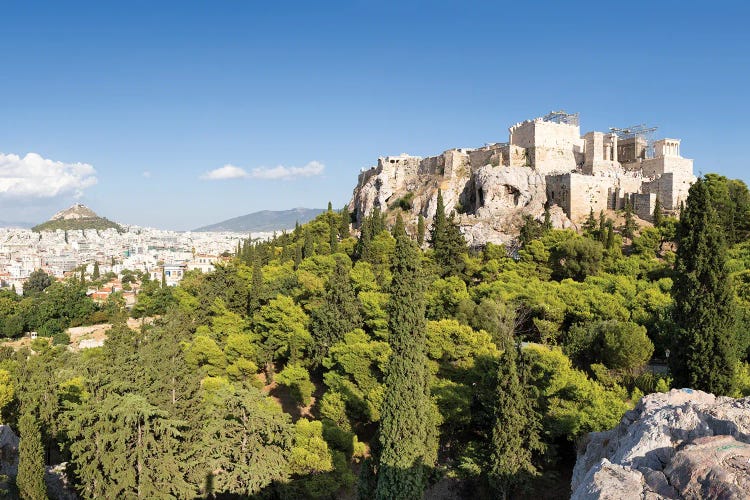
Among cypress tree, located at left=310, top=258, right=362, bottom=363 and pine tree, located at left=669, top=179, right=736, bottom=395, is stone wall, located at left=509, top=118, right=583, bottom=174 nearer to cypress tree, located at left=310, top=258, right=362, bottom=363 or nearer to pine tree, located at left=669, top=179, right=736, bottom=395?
cypress tree, located at left=310, top=258, right=362, bottom=363

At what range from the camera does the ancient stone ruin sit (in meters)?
42.3

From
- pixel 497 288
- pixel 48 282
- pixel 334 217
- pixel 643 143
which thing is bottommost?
pixel 48 282

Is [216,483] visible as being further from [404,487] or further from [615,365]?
[615,365]

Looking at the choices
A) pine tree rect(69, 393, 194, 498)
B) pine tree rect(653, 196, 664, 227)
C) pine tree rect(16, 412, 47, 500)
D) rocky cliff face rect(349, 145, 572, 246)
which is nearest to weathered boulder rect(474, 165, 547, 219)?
rocky cliff face rect(349, 145, 572, 246)

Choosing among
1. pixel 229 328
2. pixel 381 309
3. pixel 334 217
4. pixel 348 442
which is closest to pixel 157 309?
pixel 334 217

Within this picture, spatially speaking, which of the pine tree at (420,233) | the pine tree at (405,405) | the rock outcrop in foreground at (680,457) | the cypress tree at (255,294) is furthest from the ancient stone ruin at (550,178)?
the rock outcrop in foreground at (680,457)

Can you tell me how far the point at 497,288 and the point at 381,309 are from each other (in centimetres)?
625

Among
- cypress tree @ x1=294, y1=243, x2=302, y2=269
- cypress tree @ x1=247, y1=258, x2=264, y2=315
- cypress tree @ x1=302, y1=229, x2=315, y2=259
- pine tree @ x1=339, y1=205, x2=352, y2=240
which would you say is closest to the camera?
cypress tree @ x1=247, y1=258, x2=264, y2=315

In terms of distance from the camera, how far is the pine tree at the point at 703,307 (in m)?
13.5

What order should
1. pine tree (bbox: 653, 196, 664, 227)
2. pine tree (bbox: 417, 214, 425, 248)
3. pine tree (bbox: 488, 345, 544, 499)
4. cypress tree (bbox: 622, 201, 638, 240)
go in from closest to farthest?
pine tree (bbox: 488, 345, 544, 499) < pine tree (bbox: 653, 196, 664, 227) < cypress tree (bbox: 622, 201, 638, 240) < pine tree (bbox: 417, 214, 425, 248)

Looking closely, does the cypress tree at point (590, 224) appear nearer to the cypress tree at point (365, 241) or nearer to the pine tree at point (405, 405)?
the cypress tree at point (365, 241)

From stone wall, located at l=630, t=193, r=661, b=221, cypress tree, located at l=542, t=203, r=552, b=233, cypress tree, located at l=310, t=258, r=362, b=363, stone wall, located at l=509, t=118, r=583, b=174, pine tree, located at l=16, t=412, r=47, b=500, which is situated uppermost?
stone wall, located at l=509, t=118, r=583, b=174

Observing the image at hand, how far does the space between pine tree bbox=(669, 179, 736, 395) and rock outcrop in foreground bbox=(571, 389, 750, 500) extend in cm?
687

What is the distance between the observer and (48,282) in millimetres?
89188
